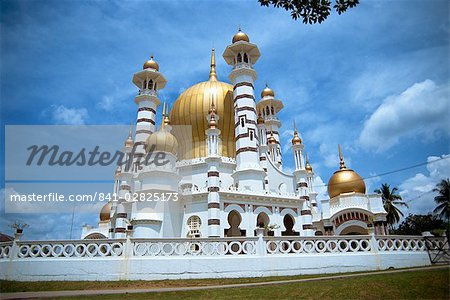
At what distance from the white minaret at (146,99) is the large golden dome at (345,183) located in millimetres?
19261

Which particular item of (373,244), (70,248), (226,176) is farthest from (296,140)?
(70,248)

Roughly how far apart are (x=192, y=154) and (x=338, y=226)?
51.8 ft

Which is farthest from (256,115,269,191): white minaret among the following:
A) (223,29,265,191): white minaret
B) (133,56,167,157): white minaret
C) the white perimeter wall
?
the white perimeter wall

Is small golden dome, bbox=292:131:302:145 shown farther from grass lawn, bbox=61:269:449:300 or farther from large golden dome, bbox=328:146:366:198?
grass lawn, bbox=61:269:449:300

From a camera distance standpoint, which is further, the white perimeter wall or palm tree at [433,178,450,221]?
palm tree at [433,178,450,221]

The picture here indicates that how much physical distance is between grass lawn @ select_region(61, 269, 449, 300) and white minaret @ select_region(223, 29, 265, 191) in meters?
16.1

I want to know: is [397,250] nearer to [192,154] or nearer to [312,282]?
[312,282]

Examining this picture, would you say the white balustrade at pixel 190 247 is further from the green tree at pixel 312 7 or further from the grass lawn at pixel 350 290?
the green tree at pixel 312 7

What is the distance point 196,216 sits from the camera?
78.6ft

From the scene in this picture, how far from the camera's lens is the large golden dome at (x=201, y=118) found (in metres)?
31.0

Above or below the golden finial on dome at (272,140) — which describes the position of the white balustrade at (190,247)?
below

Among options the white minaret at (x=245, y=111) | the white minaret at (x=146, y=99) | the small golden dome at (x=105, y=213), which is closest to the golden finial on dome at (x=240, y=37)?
the white minaret at (x=245, y=111)

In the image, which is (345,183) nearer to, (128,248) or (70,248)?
(128,248)

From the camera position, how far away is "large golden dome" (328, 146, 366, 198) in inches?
1238
